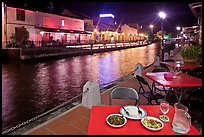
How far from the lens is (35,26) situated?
88.4 feet

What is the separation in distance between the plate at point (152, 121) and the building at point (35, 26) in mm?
20855

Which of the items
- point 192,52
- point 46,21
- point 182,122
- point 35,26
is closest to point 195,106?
point 182,122

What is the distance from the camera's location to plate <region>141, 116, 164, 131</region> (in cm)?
211

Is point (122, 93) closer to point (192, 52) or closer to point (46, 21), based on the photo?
point (192, 52)

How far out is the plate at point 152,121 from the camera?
211cm

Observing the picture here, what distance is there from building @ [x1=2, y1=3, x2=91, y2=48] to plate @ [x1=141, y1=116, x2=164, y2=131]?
68.4ft

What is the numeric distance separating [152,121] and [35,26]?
27.7m

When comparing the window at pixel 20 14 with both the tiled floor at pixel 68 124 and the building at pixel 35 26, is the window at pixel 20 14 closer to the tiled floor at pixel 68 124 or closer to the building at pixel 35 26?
the building at pixel 35 26

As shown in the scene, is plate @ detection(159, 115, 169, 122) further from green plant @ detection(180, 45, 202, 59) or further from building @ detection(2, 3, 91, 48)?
building @ detection(2, 3, 91, 48)

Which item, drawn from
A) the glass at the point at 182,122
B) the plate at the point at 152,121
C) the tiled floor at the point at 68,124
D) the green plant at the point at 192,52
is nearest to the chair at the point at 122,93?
the tiled floor at the point at 68,124

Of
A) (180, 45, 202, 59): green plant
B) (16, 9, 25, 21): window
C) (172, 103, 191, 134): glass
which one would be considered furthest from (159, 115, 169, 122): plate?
(16, 9, 25, 21): window

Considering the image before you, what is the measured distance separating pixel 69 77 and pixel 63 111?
18.2 feet

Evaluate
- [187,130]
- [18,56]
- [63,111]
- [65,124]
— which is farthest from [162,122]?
[18,56]

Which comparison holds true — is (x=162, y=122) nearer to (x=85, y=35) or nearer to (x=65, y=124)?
(x=65, y=124)
